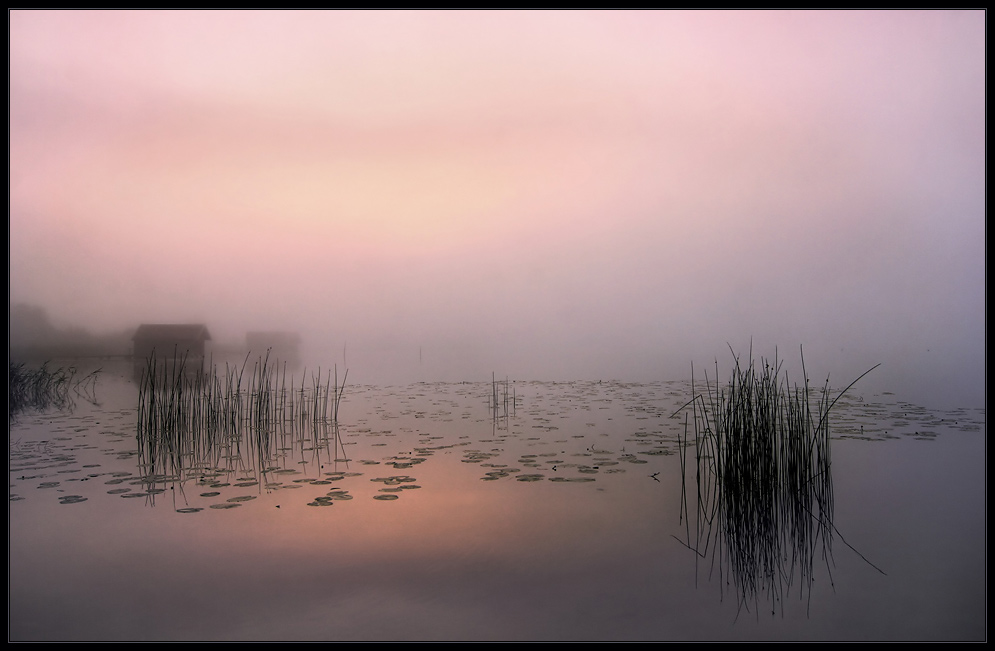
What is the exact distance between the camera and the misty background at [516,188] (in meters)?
3.88

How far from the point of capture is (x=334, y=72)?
4027mm

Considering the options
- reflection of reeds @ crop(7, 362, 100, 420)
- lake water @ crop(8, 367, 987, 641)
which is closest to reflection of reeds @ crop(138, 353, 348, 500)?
lake water @ crop(8, 367, 987, 641)

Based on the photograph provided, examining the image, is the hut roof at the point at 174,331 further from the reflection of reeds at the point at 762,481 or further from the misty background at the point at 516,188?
the reflection of reeds at the point at 762,481

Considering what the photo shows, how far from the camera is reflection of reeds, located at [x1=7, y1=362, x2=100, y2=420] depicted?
3822mm

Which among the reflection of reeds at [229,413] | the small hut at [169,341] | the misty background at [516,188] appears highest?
the misty background at [516,188]

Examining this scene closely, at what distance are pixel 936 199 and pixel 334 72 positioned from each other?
3.74m

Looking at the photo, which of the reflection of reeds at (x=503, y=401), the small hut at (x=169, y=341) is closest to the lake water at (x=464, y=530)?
the reflection of reeds at (x=503, y=401)

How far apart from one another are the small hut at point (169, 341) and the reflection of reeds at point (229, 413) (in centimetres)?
5

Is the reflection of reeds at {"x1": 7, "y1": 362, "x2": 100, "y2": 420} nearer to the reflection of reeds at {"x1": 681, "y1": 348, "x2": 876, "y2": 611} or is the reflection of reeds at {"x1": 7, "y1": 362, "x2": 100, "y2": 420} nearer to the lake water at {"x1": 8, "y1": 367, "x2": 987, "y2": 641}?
the lake water at {"x1": 8, "y1": 367, "x2": 987, "y2": 641}

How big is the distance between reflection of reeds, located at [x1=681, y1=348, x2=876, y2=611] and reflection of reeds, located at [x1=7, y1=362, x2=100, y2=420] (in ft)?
12.1

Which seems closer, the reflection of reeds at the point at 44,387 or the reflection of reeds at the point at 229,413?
the reflection of reeds at the point at 44,387

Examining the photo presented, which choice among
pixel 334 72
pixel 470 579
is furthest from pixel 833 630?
pixel 334 72

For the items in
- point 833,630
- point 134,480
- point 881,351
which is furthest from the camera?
point 881,351

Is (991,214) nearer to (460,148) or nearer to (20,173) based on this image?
(460,148)
